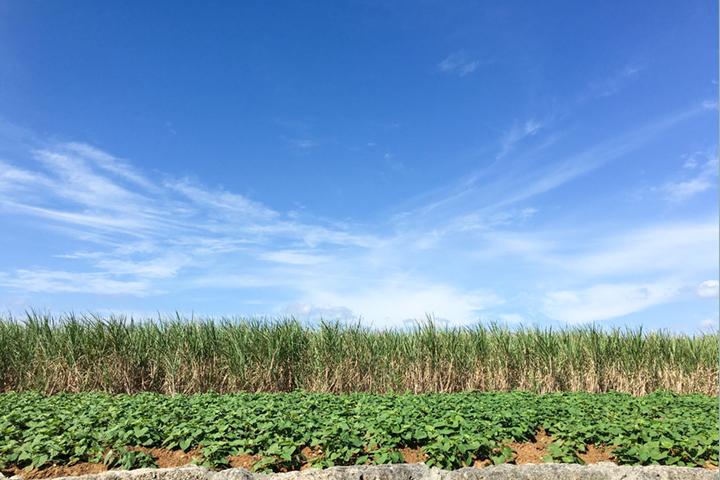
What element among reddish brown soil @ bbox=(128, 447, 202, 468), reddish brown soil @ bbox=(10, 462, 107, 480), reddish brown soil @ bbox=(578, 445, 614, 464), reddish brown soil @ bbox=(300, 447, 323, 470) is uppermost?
reddish brown soil @ bbox=(578, 445, 614, 464)

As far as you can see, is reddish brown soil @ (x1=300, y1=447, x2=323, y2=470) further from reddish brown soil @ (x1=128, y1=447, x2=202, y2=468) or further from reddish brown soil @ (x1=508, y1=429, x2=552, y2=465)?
reddish brown soil @ (x1=508, y1=429, x2=552, y2=465)

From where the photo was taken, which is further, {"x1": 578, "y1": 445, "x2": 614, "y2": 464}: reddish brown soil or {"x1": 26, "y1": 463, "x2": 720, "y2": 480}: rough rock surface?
{"x1": 578, "y1": 445, "x2": 614, "y2": 464}: reddish brown soil

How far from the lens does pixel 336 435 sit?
17.1 ft

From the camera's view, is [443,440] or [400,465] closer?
[400,465]

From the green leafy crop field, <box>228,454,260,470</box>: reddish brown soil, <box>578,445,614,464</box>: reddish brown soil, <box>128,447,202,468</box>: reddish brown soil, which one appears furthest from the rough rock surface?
<box>578,445,614,464</box>: reddish brown soil

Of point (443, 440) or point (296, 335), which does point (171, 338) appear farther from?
point (443, 440)

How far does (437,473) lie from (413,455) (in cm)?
61


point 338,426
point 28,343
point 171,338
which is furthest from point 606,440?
point 28,343

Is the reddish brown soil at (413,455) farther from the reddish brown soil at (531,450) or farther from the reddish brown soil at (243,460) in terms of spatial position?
the reddish brown soil at (243,460)

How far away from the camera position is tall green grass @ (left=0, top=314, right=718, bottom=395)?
1176 centimetres

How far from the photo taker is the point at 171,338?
12.1 m

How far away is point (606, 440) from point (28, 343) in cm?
1239

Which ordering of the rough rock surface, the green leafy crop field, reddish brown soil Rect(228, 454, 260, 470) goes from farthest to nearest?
the green leafy crop field < reddish brown soil Rect(228, 454, 260, 470) < the rough rock surface

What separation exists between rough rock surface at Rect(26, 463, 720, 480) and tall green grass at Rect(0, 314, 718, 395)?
23.0 feet
